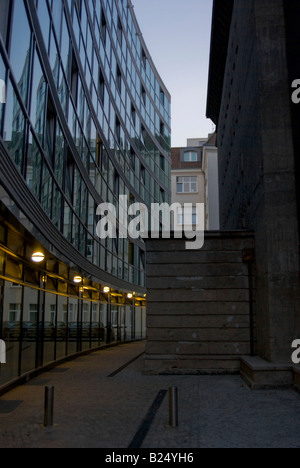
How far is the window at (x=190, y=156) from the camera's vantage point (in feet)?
245

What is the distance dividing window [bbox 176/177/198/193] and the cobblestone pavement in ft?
183

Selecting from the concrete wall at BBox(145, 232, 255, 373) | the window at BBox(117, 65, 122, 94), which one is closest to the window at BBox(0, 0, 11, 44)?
the concrete wall at BBox(145, 232, 255, 373)

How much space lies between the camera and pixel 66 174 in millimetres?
20562

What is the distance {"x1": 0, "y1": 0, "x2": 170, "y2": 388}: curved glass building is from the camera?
12.2 meters

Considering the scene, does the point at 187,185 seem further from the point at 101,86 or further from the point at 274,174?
the point at 274,174

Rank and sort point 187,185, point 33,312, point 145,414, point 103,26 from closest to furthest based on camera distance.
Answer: point 145,414, point 33,312, point 103,26, point 187,185

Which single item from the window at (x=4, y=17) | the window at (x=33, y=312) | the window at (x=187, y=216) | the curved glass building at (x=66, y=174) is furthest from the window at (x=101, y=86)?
the window at (x=187, y=216)

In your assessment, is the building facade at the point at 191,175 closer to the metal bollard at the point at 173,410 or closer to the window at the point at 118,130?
the window at the point at 118,130

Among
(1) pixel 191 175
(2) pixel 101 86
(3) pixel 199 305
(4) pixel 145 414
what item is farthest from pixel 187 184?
(4) pixel 145 414

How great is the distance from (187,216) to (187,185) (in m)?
4.61

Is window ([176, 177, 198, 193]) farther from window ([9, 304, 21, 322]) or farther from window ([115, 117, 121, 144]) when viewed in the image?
window ([9, 304, 21, 322])

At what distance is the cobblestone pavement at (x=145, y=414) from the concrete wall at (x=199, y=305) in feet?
3.11

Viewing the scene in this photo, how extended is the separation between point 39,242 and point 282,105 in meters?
8.40
